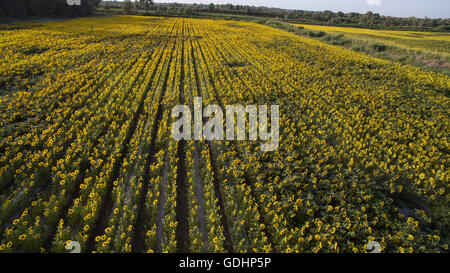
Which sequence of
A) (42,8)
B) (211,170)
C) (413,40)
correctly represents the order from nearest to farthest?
(211,170), (42,8), (413,40)

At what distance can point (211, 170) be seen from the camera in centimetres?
684

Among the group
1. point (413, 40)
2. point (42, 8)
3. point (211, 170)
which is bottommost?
point (211, 170)

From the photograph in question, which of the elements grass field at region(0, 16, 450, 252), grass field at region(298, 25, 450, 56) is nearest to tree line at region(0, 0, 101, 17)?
grass field at region(0, 16, 450, 252)

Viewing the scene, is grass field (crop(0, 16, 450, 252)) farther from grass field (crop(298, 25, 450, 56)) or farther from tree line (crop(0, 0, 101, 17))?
tree line (crop(0, 0, 101, 17))

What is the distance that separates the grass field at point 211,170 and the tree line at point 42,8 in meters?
32.9

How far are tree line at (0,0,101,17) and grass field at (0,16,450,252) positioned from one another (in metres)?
32.9

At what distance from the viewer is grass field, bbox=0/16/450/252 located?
4.66 metres

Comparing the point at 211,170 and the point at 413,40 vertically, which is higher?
the point at 413,40

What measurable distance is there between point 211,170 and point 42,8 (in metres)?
53.0

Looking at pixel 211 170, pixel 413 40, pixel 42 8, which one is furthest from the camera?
pixel 413 40

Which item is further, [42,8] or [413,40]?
[413,40]

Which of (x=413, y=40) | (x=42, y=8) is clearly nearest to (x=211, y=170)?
(x=42, y=8)

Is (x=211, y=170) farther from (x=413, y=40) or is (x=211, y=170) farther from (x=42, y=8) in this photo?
(x=413, y=40)
